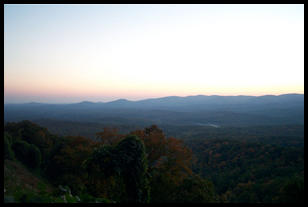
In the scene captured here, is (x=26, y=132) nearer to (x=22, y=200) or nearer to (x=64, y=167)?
(x=64, y=167)

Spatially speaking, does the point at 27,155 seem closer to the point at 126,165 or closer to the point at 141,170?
the point at 126,165

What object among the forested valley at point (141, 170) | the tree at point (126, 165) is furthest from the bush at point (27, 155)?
the tree at point (126, 165)

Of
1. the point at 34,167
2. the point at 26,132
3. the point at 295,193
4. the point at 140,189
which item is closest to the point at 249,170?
the point at 295,193

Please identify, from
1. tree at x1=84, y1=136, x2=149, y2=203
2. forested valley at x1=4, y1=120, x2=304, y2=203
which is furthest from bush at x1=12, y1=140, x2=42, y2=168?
tree at x1=84, y1=136, x2=149, y2=203

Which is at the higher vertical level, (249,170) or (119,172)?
(119,172)

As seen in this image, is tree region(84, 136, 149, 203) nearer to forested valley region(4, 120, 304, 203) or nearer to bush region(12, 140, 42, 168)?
forested valley region(4, 120, 304, 203)

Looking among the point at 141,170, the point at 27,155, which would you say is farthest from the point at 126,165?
the point at 27,155

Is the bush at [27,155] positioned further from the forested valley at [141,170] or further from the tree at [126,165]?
the tree at [126,165]

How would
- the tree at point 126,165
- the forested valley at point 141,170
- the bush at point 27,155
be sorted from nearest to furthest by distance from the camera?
the tree at point 126,165 < the forested valley at point 141,170 < the bush at point 27,155
